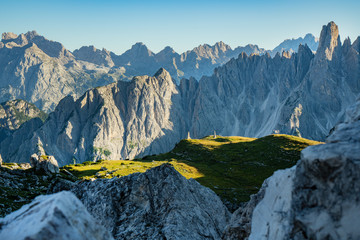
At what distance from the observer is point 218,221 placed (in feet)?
101

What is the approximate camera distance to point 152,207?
26.8m

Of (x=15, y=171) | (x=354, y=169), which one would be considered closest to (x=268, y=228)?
(x=354, y=169)

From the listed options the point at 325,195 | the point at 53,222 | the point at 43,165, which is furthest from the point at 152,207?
the point at 43,165

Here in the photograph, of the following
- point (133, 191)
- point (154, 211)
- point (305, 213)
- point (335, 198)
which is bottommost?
point (154, 211)

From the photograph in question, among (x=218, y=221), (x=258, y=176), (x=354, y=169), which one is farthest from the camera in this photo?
(x=258, y=176)

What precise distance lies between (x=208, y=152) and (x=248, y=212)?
116 meters

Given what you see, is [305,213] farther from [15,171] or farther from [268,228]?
[15,171]

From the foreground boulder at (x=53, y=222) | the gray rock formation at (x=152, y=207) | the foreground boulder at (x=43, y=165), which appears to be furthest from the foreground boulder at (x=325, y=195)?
the foreground boulder at (x=43, y=165)

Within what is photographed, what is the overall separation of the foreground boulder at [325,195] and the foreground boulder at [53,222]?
8.15m

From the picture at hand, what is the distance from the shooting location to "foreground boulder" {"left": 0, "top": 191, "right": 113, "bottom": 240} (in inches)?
316

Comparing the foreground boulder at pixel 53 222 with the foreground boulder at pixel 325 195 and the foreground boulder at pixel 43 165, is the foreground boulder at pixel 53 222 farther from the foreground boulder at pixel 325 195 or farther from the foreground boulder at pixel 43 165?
the foreground boulder at pixel 43 165

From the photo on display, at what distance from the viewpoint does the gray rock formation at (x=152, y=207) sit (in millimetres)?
24328

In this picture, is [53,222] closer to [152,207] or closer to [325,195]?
[325,195]

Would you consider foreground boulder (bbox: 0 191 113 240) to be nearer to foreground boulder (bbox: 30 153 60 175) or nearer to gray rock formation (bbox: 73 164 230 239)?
gray rock formation (bbox: 73 164 230 239)
